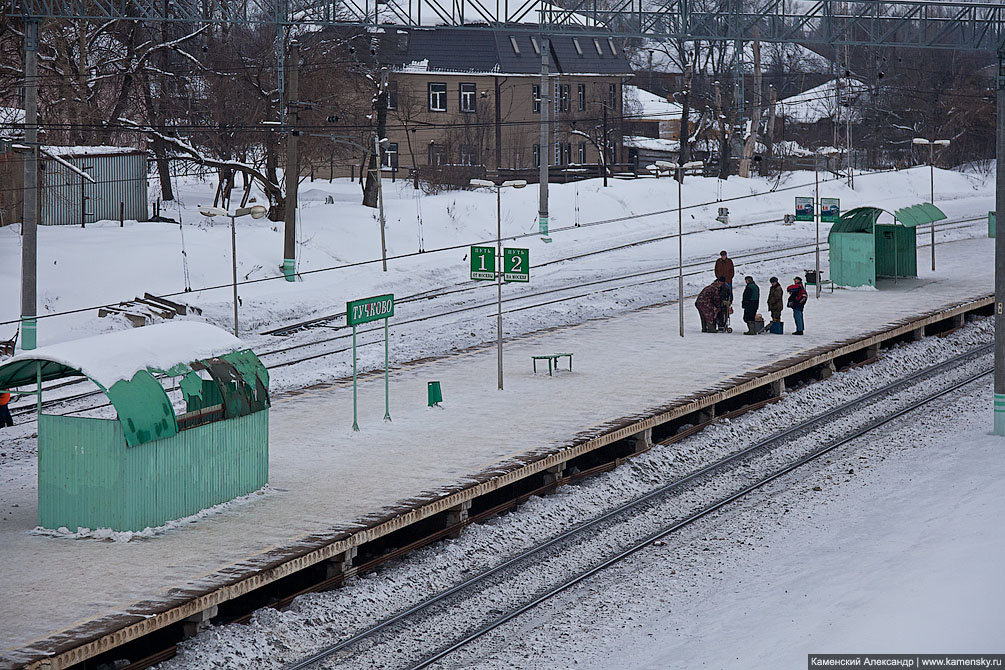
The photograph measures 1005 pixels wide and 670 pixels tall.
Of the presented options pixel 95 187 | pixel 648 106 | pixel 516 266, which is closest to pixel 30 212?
pixel 516 266

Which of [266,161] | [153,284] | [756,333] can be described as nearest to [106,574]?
[756,333]

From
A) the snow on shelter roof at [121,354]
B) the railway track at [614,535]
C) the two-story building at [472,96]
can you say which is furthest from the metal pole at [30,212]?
the two-story building at [472,96]

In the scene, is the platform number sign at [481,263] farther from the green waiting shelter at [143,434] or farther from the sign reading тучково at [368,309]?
the green waiting shelter at [143,434]

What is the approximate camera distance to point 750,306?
1107 inches

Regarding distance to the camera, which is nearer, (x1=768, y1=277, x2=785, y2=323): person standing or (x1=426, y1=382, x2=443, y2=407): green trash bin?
(x1=426, y1=382, x2=443, y2=407): green trash bin

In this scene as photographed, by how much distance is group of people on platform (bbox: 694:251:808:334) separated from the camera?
28.1 metres

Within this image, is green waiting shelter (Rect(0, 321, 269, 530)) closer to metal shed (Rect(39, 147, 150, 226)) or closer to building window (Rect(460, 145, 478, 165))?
metal shed (Rect(39, 147, 150, 226))

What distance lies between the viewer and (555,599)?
1477 centimetres

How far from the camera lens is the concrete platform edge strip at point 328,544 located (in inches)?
→ 444

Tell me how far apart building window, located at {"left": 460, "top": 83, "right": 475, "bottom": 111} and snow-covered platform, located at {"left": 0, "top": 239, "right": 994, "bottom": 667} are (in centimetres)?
3732

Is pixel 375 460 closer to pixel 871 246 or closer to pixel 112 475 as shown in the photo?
pixel 112 475

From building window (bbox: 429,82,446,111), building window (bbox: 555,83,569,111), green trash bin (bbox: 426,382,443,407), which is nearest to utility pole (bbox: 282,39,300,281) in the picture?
green trash bin (bbox: 426,382,443,407)

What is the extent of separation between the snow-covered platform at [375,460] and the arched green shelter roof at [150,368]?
1267mm

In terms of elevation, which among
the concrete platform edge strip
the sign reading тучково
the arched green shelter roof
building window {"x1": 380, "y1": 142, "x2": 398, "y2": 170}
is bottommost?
the concrete platform edge strip
